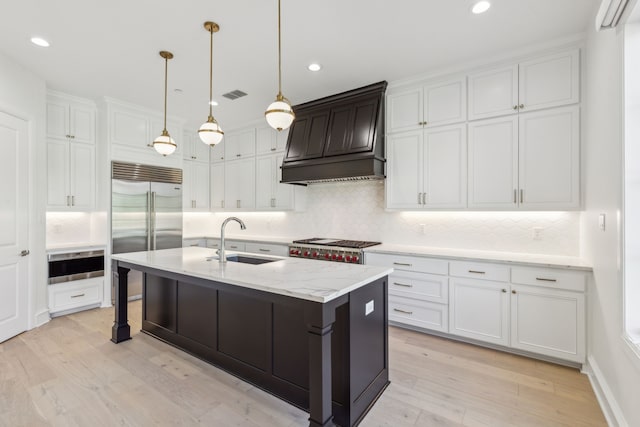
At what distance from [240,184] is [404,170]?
9.92ft

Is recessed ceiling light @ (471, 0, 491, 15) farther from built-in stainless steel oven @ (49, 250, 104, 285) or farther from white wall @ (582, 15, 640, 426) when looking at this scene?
built-in stainless steel oven @ (49, 250, 104, 285)

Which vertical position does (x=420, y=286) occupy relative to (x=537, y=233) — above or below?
Result: below

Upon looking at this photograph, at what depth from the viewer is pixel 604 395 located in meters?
2.02

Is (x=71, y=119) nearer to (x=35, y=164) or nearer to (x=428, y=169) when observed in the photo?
(x=35, y=164)

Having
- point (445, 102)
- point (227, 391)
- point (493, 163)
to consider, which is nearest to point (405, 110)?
point (445, 102)

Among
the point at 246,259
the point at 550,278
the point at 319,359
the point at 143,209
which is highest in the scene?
the point at 143,209

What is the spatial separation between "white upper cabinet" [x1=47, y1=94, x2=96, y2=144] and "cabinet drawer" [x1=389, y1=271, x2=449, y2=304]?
15.1 ft

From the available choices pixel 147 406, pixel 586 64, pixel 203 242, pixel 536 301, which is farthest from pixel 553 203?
pixel 203 242

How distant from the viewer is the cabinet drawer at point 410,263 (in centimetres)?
312

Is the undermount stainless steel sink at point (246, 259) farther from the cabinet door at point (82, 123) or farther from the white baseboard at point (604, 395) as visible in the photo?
the cabinet door at point (82, 123)

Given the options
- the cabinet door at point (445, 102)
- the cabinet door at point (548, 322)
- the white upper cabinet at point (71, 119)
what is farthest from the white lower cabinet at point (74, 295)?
the cabinet door at point (548, 322)

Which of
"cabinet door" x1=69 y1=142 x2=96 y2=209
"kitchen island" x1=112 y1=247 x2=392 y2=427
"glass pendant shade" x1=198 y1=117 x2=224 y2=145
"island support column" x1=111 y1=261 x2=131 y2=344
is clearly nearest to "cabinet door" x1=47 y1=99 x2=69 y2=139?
"cabinet door" x1=69 y1=142 x2=96 y2=209

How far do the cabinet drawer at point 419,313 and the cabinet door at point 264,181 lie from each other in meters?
2.58

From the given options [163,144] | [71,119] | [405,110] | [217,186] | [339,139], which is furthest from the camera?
[217,186]
